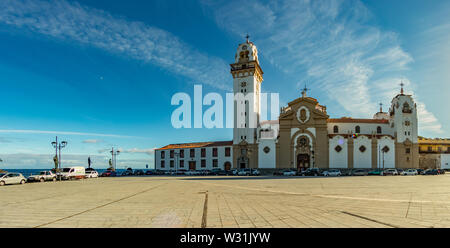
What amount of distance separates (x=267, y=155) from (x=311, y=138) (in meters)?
9.76

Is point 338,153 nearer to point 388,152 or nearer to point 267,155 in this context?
point 388,152

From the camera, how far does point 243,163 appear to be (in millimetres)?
59094

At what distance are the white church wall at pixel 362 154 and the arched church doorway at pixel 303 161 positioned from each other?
30.2 ft

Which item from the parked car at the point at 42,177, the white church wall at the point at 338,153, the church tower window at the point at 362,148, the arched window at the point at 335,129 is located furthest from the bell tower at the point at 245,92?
the parked car at the point at 42,177

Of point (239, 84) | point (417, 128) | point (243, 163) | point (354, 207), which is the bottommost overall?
point (243, 163)

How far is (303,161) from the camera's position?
183ft

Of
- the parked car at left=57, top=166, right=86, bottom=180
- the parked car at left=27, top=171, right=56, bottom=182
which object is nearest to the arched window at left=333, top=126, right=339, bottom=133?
the parked car at left=57, top=166, right=86, bottom=180

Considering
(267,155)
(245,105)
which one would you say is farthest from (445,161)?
(245,105)

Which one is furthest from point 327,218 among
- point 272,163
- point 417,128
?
point 417,128

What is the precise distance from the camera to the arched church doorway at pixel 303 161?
55.5 metres

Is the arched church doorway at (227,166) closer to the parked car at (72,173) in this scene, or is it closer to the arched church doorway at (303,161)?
the arched church doorway at (303,161)
